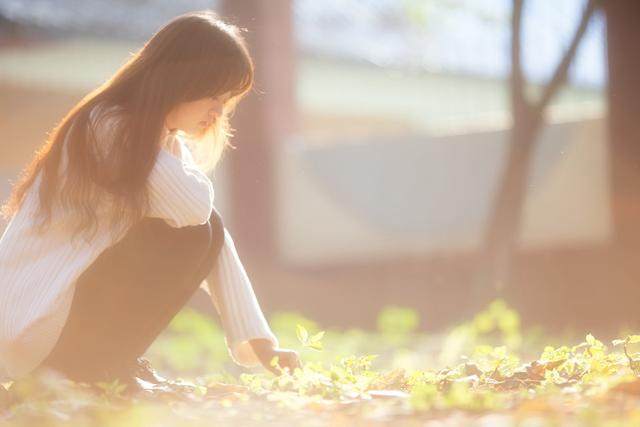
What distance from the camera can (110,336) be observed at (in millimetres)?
2834

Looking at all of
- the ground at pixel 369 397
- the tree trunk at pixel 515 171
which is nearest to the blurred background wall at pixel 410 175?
the tree trunk at pixel 515 171

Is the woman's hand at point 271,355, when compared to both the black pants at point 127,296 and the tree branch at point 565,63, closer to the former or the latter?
the black pants at point 127,296

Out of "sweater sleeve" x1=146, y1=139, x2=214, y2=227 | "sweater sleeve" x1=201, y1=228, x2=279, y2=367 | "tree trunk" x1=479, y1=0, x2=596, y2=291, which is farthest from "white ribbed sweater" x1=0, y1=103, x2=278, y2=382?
"tree trunk" x1=479, y1=0, x2=596, y2=291

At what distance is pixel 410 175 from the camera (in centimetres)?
891

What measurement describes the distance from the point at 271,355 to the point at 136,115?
2.45 feet

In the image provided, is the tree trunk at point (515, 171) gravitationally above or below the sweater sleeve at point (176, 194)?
above

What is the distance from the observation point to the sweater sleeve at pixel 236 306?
3049 millimetres

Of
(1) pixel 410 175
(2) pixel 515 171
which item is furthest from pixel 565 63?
(1) pixel 410 175

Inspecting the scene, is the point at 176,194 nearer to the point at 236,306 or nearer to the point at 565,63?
the point at 236,306

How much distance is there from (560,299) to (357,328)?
1.28m

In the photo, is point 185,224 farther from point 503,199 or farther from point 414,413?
point 503,199

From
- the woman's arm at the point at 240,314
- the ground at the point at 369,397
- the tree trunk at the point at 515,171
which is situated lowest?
the ground at the point at 369,397

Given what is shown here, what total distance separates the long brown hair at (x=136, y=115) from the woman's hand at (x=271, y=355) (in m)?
0.53

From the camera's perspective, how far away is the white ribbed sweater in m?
2.75
